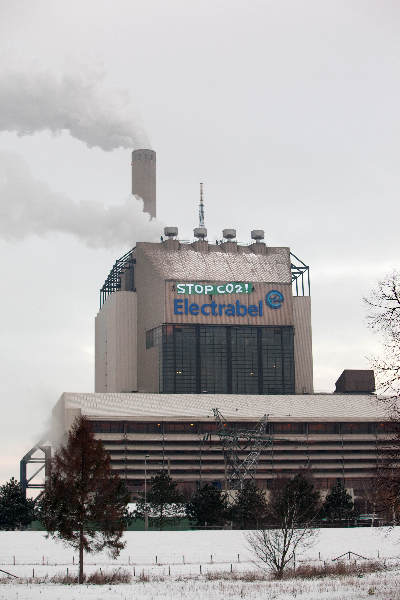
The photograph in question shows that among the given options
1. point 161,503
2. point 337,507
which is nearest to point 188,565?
point 161,503

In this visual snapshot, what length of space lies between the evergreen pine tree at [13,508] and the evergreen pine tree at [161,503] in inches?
764

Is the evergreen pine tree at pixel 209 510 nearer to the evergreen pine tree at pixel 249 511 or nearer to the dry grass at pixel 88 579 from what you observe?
the evergreen pine tree at pixel 249 511

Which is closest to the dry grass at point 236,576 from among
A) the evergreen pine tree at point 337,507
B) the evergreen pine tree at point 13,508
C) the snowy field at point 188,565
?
the snowy field at point 188,565

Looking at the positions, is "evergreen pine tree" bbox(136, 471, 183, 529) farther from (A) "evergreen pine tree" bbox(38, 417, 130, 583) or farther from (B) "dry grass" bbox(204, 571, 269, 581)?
(A) "evergreen pine tree" bbox(38, 417, 130, 583)

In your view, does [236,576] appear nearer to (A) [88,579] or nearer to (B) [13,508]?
(A) [88,579]

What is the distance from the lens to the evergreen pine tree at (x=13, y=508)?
156 m

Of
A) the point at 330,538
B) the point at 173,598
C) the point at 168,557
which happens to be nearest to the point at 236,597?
the point at 173,598

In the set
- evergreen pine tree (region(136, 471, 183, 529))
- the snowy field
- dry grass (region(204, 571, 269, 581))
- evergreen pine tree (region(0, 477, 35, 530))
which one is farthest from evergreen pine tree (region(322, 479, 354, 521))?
dry grass (region(204, 571, 269, 581))

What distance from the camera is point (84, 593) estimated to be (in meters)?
74.8

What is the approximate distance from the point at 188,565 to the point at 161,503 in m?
65.4

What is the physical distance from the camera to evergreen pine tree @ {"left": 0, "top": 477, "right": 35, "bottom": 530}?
156000 millimetres

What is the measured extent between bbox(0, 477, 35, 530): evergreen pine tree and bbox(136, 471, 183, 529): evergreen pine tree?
63.6 feet

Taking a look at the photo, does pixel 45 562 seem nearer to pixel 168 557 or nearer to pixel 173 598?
pixel 168 557

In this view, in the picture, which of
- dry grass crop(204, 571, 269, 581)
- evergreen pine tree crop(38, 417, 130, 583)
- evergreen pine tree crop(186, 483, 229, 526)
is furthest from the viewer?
evergreen pine tree crop(186, 483, 229, 526)
